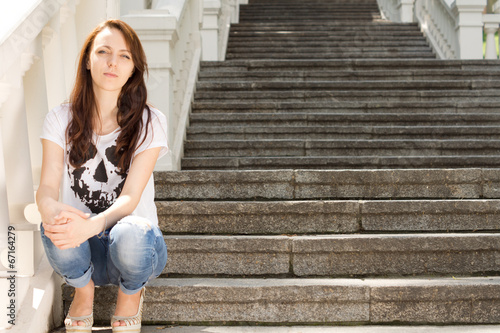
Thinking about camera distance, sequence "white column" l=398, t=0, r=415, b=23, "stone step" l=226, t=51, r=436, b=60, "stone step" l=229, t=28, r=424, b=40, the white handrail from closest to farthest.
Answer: "stone step" l=226, t=51, r=436, b=60 → the white handrail → "stone step" l=229, t=28, r=424, b=40 → "white column" l=398, t=0, r=415, b=23

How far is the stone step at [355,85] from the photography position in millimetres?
5590

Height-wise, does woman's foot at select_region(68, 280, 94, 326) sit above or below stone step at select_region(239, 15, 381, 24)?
below

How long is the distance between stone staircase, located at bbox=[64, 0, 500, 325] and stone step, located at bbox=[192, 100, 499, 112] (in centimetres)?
1

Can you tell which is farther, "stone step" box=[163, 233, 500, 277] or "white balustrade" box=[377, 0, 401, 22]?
"white balustrade" box=[377, 0, 401, 22]

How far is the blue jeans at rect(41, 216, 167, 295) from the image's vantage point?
1.93m

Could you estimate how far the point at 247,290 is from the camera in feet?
7.74

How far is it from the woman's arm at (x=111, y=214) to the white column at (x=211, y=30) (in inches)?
234

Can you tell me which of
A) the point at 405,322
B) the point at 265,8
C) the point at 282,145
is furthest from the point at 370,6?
the point at 405,322

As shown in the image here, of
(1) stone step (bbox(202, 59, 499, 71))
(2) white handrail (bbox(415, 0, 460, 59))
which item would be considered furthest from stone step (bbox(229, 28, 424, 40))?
(1) stone step (bbox(202, 59, 499, 71))

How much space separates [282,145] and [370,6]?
813 cm

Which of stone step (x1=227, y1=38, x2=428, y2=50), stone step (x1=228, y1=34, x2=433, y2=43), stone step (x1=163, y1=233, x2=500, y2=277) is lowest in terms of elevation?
stone step (x1=163, y1=233, x2=500, y2=277)

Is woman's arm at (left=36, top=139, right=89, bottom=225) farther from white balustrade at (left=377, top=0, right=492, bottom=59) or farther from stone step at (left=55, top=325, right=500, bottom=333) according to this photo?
white balustrade at (left=377, top=0, right=492, bottom=59)

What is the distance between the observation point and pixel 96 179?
213 cm

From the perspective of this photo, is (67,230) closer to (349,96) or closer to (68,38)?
(68,38)
